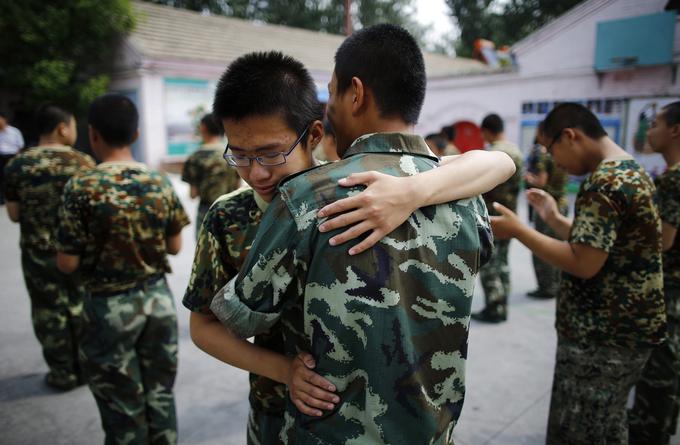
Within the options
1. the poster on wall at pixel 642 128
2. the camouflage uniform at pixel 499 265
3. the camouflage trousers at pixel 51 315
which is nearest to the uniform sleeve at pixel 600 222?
the camouflage uniform at pixel 499 265

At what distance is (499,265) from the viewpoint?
4727 mm

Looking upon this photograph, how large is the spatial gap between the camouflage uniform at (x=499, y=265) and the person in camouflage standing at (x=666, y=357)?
1.81 metres

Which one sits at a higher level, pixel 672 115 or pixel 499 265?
pixel 672 115

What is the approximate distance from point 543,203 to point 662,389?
1.24m

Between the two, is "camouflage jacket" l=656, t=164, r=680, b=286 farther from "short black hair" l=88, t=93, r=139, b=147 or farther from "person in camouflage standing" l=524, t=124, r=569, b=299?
"short black hair" l=88, t=93, r=139, b=147

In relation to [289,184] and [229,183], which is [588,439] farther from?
[229,183]

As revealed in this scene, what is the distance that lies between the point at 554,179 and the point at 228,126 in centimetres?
478

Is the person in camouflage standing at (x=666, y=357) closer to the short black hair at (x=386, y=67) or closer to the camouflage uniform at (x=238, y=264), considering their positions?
the short black hair at (x=386, y=67)

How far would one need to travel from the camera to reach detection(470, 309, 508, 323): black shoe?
4.58 meters

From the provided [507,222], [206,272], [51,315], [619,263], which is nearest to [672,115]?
[619,263]

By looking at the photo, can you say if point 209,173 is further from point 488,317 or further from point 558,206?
point 558,206

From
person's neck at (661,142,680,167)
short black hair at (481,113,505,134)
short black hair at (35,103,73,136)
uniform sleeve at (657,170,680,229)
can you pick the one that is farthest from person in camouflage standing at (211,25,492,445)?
short black hair at (481,113,505,134)

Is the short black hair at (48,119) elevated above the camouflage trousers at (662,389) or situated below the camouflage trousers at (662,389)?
above

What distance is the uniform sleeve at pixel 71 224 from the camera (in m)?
2.32
